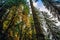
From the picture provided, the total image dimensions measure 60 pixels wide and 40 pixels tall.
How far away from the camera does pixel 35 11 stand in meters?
1.46

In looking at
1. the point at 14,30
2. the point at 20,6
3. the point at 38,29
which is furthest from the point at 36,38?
the point at 20,6

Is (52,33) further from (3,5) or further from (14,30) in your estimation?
(3,5)

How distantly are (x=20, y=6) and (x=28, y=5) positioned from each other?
0.07 metres

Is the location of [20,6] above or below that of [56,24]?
above

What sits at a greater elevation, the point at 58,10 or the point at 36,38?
the point at 58,10

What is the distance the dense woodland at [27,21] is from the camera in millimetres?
1428

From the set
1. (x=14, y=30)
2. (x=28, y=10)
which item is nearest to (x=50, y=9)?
(x=28, y=10)

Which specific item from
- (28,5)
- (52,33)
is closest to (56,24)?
(52,33)

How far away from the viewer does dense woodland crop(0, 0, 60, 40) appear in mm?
1428

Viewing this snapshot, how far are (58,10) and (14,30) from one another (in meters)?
0.45

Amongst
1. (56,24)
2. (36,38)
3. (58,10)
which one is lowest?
(36,38)

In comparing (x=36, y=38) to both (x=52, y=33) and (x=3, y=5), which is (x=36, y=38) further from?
(x=3, y=5)

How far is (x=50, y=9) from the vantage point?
1482 millimetres

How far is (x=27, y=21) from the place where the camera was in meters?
1.43
